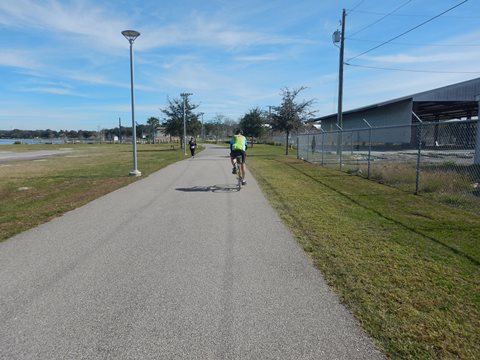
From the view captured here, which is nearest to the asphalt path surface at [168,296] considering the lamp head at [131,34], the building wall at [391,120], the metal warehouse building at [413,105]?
the lamp head at [131,34]

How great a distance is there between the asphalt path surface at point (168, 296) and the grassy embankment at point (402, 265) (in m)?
0.25

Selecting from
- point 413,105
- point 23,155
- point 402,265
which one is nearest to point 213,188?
point 402,265

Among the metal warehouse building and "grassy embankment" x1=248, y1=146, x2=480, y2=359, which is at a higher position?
the metal warehouse building

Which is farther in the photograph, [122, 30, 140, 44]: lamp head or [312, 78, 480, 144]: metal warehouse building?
[312, 78, 480, 144]: metal warehouse building

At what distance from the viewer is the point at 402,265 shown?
4.37 metres

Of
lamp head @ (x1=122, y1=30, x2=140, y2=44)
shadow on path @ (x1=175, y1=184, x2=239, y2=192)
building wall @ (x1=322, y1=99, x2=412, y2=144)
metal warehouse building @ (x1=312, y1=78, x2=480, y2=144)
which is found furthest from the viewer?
building wall @ (x1=322, y1=99, x2=412, y2=144)

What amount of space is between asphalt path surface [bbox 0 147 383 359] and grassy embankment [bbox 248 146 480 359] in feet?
0.81

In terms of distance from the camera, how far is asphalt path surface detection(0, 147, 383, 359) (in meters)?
2.76

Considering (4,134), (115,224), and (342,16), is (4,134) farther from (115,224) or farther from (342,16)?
(115,224)

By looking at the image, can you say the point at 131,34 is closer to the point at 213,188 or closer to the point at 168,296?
the point at 213,188

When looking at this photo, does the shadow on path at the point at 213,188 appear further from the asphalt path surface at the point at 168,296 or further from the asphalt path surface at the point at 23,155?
the asphalt path surface at the point at 23,155

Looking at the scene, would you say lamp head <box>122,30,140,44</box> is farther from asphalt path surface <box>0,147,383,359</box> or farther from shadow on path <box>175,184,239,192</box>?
asphalt path surface <box>0,147,383,359</box>

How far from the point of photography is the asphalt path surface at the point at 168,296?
2760 mm

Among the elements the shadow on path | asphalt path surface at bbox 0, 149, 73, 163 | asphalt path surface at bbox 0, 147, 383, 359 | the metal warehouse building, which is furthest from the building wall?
asphalt path surface at bbox 0, 149, 73, 163
